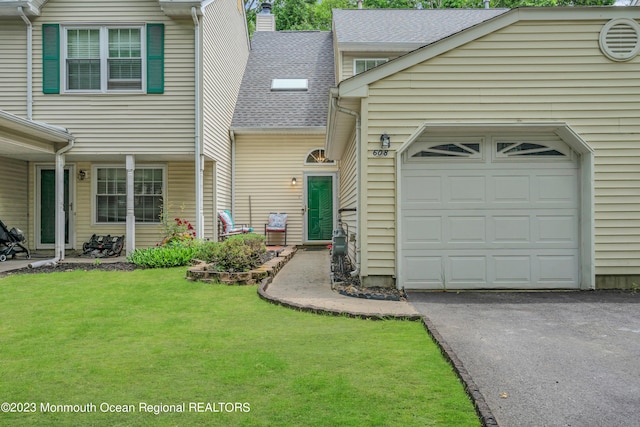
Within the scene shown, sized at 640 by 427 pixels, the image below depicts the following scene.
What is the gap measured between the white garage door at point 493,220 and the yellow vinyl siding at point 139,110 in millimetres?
5615

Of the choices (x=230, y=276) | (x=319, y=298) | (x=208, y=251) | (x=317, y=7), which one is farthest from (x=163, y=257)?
(x=317, y=7)

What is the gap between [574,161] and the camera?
6.63 meters

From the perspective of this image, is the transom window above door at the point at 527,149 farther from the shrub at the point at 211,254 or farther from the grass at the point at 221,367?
the shrub at the point at 211,254

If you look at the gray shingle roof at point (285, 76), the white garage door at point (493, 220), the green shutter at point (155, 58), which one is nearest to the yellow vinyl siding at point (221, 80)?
Result: the gray shingle roof at point (285, 76)

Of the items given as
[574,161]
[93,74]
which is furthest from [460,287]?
[93,74]

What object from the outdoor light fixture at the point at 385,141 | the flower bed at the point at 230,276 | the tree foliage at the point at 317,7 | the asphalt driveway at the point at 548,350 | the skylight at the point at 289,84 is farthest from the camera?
the tree foliage at the point at 317,7

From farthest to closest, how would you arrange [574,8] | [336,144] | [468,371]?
[336,144]
[574,8]
[468,371]

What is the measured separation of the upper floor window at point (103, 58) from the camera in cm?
988

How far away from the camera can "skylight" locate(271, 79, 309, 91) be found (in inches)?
573

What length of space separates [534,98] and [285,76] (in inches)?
398

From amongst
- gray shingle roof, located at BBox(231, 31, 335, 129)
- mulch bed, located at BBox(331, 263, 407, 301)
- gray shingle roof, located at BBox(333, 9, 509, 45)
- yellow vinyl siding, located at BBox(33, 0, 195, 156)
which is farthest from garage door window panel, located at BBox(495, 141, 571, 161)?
gray shingle roof, located at BBox(231, 31, 335, 129)

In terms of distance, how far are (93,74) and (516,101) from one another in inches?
333

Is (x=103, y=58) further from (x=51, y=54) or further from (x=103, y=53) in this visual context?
(x=51, y=54)

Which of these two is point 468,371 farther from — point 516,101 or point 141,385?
point 516,101
